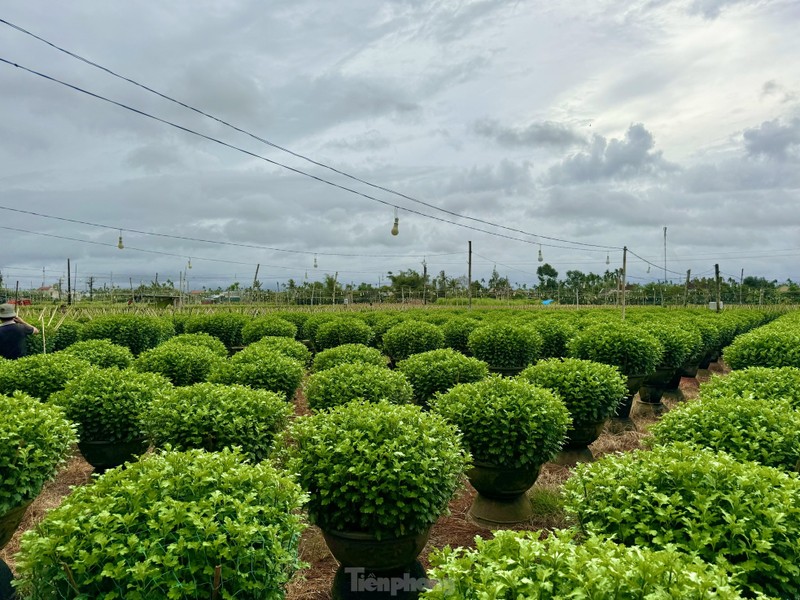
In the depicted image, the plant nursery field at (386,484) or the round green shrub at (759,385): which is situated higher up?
the round green shrub at (759,385)

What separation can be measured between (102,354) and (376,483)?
7614 mm

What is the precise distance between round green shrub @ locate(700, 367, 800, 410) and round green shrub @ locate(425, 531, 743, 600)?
394 cm

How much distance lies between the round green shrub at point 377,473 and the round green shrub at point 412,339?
7.87m

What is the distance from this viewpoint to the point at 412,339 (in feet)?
41.2

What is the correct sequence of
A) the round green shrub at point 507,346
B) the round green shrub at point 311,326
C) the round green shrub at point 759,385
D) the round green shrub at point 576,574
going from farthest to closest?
1. the round green shrub at point 311,326
2. the round green shrub at point 507,346
3. the round green shrub at point 759,385
4. the round green shrub at point 576,574

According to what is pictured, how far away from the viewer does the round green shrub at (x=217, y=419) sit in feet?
17.2

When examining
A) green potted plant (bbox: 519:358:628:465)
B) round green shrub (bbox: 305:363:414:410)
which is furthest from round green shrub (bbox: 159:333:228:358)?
green potted plant (bbox: 519:358:628:465)

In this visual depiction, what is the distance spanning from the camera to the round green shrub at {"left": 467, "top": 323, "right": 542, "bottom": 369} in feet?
35.7

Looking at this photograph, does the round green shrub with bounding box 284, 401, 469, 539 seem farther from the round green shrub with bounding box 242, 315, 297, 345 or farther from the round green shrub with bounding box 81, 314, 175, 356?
the round green shrub with bounding box 81, 314, 175, 356

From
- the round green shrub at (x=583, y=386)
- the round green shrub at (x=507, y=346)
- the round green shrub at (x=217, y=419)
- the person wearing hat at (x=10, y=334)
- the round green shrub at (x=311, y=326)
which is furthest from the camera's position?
the round green shrub at (x=311, y=326)

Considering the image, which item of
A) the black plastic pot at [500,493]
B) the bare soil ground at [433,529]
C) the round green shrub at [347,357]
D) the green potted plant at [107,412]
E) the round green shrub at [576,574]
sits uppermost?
the round green shrub at [347,357]

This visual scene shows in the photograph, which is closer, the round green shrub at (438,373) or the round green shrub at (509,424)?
the round green shrub at (509,424)

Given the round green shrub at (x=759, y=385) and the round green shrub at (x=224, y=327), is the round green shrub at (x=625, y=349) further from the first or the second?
the round green shrub at (x=224, y=327)

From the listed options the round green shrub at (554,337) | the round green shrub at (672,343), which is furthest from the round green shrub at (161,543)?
the round green shrub at (554,337)
